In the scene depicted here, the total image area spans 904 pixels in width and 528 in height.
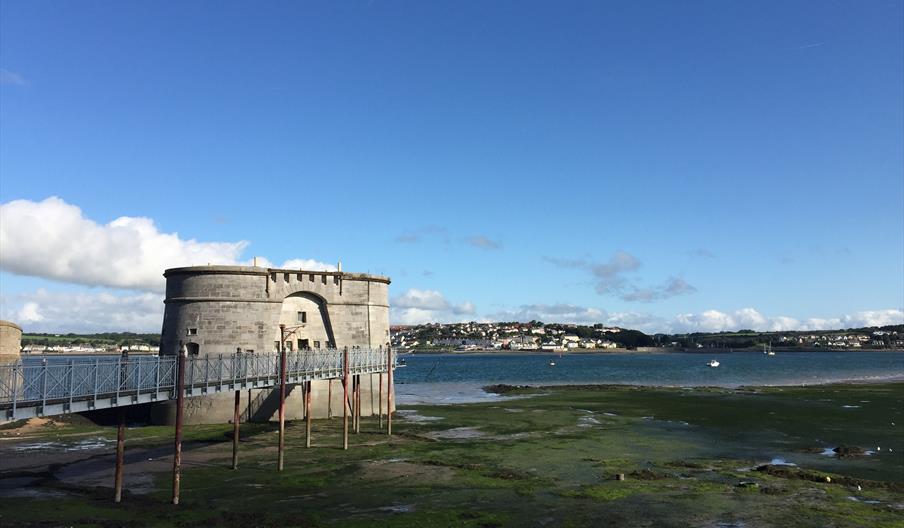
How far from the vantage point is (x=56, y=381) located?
64.7 ft

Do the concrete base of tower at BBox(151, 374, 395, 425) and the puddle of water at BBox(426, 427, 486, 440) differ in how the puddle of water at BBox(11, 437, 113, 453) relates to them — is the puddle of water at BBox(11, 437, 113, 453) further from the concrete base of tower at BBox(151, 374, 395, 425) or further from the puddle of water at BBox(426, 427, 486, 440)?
the puddle of water at BBox(426, 427, 486, 440)

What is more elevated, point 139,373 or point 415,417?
point 139,373

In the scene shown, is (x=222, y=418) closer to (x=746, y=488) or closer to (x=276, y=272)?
(x=276, y=272)

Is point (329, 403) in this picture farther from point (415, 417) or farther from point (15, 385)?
point (15, 385)

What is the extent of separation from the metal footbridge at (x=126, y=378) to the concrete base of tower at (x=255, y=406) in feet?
18.9

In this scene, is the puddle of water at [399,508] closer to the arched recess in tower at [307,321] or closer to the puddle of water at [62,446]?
the puddle of water at [62,446]

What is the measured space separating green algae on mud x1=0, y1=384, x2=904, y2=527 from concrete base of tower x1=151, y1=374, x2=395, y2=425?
1.59 m

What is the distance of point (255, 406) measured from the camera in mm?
42062

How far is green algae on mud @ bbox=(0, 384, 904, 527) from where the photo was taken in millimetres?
19906

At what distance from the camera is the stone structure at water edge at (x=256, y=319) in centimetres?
4134

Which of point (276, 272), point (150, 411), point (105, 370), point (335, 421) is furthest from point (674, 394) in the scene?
point (105, 370)

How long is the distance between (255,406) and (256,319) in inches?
221

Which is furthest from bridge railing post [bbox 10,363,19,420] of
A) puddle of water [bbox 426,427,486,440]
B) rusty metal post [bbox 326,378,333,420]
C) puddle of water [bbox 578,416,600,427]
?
puddle of water [bbox 578,416,600,427]

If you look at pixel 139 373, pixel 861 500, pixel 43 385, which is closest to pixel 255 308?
pixel 139 373
